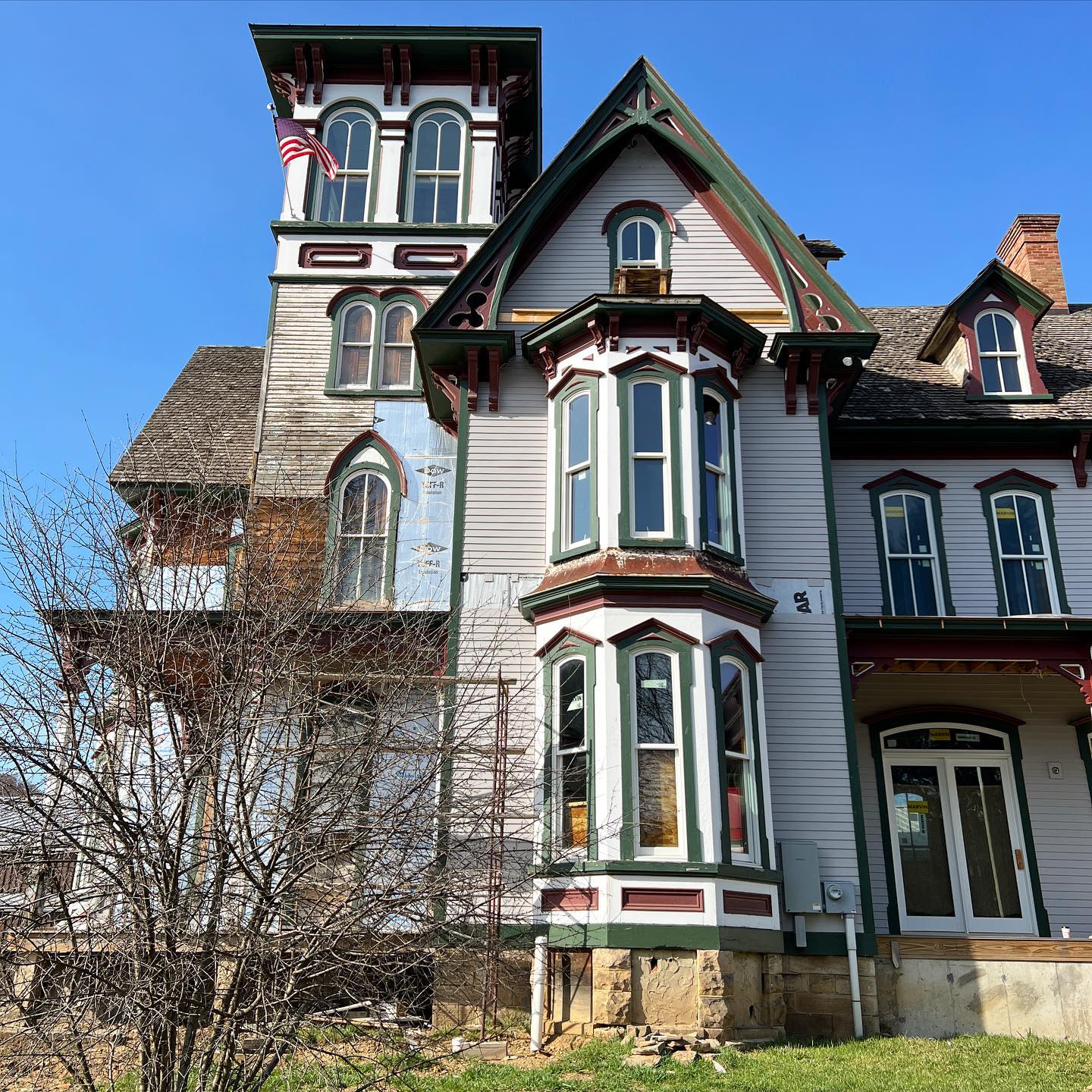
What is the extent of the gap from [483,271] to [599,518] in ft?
15.3

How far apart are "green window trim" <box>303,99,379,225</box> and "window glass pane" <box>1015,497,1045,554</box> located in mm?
12343

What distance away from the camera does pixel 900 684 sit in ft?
56.9

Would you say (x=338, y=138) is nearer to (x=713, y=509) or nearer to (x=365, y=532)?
(x=365, y=532)

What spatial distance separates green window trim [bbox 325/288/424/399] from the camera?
18734 mm

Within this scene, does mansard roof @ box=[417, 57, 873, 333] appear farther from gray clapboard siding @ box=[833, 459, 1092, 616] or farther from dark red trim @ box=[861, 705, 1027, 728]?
dark red trim @ box=[861, 705, 1027, 728]

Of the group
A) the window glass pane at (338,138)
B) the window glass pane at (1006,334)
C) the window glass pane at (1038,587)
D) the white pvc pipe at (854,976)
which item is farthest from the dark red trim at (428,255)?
the white pvc pipe at (854,976)

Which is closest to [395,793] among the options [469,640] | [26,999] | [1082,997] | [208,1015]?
[208,1015]

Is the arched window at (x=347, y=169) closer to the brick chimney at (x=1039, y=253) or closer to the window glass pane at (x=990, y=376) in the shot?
the window glass pane at (x=990, y=376)

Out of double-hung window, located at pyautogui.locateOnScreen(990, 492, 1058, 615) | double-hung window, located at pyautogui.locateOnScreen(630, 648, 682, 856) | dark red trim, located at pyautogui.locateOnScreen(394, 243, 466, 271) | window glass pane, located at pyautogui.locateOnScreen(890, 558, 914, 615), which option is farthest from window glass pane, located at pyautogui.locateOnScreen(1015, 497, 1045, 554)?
dark red trim, located at pyautogui.locateOnScreen(394, 243, 466, 271)

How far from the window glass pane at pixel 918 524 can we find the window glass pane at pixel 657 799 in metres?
6.78

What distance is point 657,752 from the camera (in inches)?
526

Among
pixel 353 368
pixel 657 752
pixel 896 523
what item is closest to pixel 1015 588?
pixel 896 523

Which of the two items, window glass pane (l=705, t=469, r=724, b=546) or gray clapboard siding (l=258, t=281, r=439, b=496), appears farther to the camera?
gray clapboard siding (l=258, t=281, r=439, b=496)

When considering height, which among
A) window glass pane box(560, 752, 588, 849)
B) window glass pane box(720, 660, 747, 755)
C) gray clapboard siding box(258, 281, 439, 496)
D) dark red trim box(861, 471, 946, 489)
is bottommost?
window glass pane box(560, 752, 588, 849)
